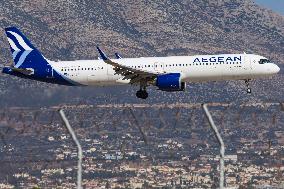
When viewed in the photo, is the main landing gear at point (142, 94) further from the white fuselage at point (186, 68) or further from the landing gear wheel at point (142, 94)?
the white fuselage at point (186, 68)

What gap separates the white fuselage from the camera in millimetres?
99688

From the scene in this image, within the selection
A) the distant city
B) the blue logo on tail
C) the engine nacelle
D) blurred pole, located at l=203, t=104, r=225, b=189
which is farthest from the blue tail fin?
blurred pole, located at l=203, t=104, r=225, b=189

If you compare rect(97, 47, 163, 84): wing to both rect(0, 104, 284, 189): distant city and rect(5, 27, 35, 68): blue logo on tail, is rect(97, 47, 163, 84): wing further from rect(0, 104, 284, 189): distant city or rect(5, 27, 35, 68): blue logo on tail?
rect(0, 104, 284, 189): distant city

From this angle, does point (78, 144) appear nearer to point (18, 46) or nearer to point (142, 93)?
point (142, 93)

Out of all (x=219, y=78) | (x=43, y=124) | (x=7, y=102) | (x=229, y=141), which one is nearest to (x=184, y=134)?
(x=229, y=141)

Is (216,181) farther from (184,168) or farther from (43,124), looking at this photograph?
(43,124)

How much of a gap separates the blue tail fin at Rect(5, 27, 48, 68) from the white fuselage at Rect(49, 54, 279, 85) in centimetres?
318

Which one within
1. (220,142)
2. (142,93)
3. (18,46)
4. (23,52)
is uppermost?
(18,46)

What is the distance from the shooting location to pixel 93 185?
45062mm

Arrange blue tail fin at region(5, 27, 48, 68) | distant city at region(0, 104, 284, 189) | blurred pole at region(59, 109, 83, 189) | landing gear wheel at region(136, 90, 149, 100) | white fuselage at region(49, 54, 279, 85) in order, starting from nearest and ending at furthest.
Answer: blurred pole at region(59, 109, 83, 189)
distant city at region(0, 104, 284, 189)
white fuselage at region(49, 54, 279, 85)
landing gear wheel at region(136, 90, 149, 100)
blue tail fin at region(5, 27, 48, 68)

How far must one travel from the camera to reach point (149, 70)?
103312 millimetres

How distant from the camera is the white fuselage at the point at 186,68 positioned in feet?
327

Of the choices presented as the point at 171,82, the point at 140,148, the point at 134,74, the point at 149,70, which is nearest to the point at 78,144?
the point at 140,148

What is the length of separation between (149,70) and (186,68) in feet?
14.4
